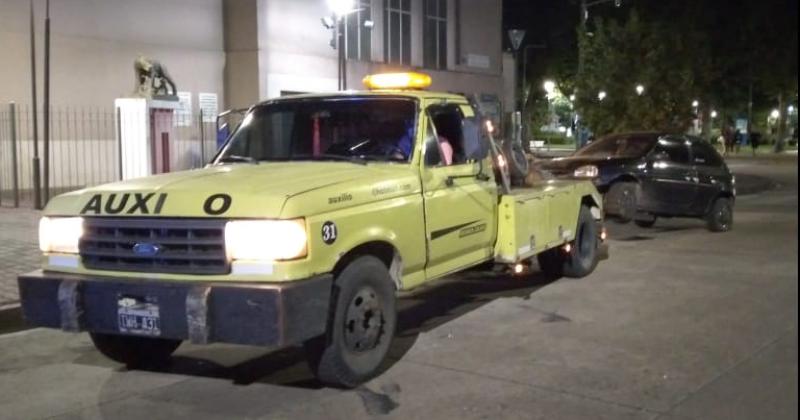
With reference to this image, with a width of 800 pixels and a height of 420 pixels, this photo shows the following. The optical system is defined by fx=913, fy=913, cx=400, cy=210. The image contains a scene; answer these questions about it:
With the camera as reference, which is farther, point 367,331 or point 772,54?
point 367,331

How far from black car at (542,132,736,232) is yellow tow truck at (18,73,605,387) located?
Answer: 266 inches

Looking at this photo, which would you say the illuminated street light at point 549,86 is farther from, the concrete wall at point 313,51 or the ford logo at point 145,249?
the ford logo at point 145,249

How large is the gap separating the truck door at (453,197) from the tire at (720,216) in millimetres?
7806

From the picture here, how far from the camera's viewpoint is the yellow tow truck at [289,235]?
5.44m

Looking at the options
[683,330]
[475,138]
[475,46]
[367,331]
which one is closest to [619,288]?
[683,330]

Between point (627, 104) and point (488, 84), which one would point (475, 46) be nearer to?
point (488, 84)

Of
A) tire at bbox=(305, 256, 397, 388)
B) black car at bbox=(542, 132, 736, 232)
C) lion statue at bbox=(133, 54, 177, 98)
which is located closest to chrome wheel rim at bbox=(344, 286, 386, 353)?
tire at bbox=(305, 256, 397, 388)

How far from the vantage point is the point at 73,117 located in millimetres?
22156

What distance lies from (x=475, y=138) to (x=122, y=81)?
57.7 feet

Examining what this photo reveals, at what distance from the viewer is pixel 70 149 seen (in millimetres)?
22125

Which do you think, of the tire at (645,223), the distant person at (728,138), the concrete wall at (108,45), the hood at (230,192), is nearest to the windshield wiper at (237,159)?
the hood at (230,192)

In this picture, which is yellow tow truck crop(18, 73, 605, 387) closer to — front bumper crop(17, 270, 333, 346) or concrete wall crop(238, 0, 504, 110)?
front bumper crop(17, 270, 333, 346)

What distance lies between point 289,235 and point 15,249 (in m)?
7.72

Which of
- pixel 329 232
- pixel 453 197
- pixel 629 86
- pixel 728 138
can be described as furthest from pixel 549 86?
pixel 329 232
